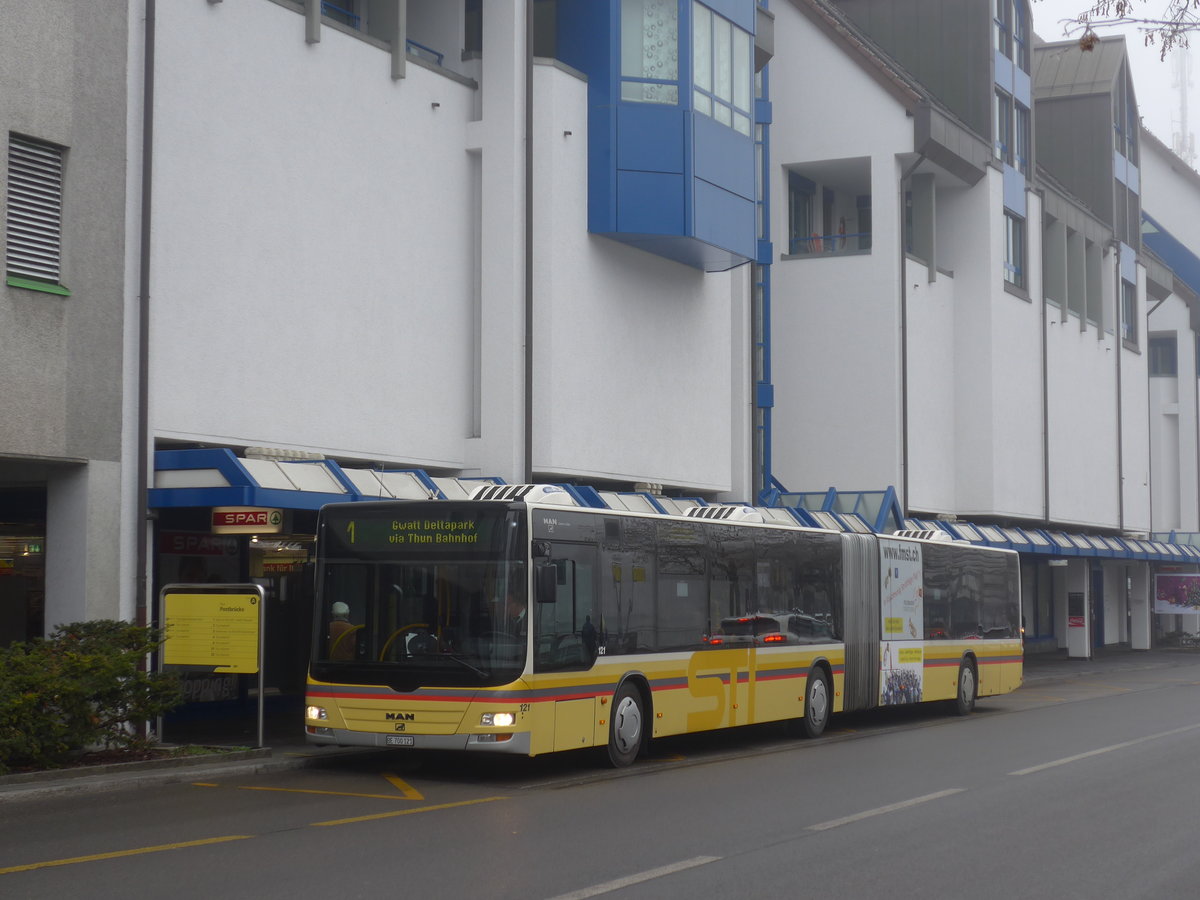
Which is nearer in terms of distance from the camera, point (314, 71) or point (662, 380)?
point (314, 71)

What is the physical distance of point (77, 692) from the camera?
1414cm

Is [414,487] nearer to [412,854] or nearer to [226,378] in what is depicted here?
[226,378]

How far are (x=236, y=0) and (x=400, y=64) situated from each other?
327 centimetres

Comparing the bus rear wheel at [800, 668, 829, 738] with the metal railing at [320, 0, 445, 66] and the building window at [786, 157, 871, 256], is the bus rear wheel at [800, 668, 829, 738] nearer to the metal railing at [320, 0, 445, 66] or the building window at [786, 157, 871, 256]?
the metal railing at [320, 0, 445, 66]

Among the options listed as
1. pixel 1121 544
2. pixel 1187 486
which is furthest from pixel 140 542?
pixel 1187 486

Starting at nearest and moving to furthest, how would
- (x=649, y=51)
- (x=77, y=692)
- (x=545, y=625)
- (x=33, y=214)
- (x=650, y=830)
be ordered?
(x=650, y=830), (x=77, y=692), (x=545, y=625), (x=33, y=214), (x=649, y=51)

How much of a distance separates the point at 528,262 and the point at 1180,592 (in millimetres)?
37625

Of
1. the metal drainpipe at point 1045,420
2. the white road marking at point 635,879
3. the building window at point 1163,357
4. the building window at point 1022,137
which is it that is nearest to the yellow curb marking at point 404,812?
the white road marking at point 635,879

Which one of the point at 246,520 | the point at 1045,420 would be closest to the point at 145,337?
the point at 246,520

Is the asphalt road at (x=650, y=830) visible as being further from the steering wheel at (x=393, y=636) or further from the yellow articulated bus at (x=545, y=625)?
the steering wheel at (x=393, y=636)

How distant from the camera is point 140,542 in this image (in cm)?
1705

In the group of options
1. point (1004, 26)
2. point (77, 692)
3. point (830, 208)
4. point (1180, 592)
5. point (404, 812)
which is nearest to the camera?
point (404, 812)

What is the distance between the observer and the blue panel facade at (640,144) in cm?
2527

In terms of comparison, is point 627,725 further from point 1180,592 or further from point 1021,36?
point 1180,592
